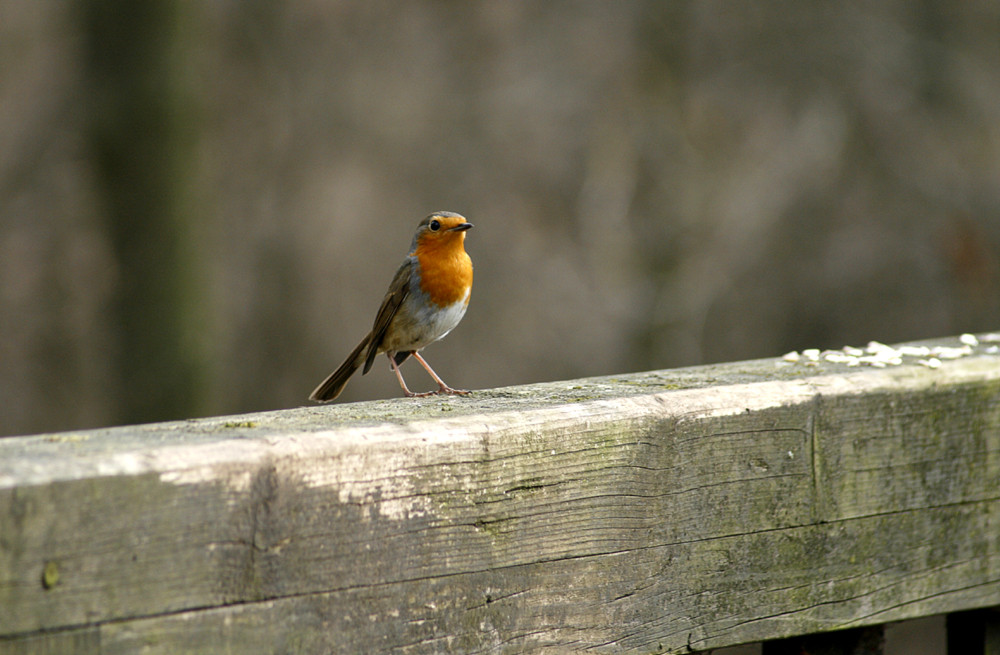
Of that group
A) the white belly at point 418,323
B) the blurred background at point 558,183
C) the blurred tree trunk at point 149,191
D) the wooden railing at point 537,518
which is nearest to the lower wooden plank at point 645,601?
the wooden railing at point 537,518

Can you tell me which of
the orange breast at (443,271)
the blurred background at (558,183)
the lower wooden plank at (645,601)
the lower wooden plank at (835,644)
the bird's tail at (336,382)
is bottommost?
the lower wooden plank at (835,644)

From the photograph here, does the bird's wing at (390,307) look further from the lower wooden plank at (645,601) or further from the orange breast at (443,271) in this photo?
the lower wooden plank at (645,601)

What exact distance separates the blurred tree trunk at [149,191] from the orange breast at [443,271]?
99.7 inches

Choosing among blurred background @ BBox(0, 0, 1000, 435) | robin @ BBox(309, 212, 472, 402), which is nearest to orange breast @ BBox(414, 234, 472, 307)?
robin @ BBox(309, 212, 472, 402)

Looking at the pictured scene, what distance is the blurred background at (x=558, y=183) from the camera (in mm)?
6680

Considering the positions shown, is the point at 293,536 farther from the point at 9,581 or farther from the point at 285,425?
the point at 9,581

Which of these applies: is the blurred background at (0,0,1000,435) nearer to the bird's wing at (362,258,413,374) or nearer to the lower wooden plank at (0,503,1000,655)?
the bird's wing at (362,258,413,374)

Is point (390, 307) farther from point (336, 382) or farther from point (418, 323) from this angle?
point (336, 382)

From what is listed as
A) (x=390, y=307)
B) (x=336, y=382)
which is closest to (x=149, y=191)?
(x=390, y=307)

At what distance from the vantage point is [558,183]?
7.20m

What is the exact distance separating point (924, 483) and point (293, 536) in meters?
1.05

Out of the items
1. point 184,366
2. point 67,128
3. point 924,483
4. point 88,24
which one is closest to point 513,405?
point 924,483

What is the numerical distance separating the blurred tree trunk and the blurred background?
0.99 meters

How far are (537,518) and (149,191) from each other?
14.7 feet
